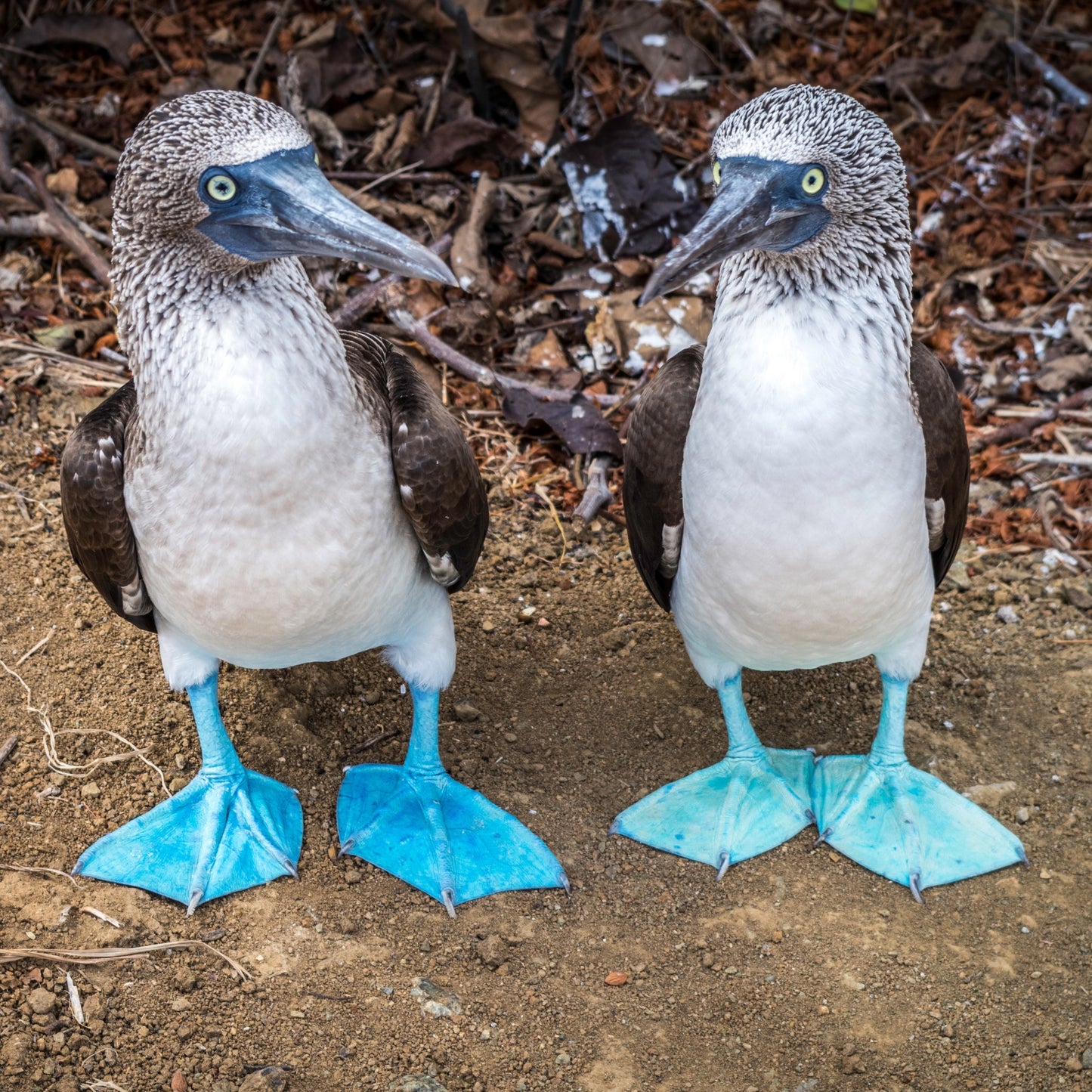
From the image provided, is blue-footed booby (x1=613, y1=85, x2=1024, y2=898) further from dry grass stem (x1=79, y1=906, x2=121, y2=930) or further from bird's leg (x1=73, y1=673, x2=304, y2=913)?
dry grass stem (x1=79, y1=906, x2=121, y2=930)

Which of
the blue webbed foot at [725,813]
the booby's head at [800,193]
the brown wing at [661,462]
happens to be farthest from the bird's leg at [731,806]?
the booby's head at [800,193]

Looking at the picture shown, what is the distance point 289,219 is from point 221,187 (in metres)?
0.17

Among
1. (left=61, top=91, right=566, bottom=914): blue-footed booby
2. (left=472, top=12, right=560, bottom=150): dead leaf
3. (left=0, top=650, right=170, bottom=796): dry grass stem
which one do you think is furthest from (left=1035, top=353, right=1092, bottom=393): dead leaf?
(left=0, top=650, right=170, bottom=796): dry grass stem

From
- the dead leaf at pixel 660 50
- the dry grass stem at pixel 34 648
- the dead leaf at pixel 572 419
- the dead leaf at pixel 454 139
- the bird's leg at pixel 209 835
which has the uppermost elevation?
the dead leaf at pixel 660 50

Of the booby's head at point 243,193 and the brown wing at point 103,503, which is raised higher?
the booby's head at point 243,193

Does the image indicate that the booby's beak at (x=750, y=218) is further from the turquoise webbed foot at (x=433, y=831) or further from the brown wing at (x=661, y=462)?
the turquoise webbed foot at (x=433, y=831)

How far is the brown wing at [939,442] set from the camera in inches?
→ 130

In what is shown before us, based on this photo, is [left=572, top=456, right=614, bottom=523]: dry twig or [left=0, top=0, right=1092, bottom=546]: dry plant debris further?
[left=0, top=0, right=1092, bottom=546]: dry plant debris

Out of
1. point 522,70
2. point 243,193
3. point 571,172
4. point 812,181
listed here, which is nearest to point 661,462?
point 812,181

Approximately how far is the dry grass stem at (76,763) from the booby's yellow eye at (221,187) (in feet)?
5.81

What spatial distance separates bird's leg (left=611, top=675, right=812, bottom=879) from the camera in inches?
146

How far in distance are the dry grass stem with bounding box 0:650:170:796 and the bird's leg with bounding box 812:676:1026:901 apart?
6.78 ft

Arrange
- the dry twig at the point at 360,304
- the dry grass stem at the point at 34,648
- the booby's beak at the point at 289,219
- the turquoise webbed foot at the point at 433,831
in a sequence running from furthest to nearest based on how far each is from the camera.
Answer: the dry twig at the point at 360,304
the dry grass stem at the point at 34,648
the turquoise webbed foot at the point at 433,831
the booby's beak at the point at 289,219

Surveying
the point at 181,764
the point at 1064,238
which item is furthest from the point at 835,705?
the point at 1064,238
